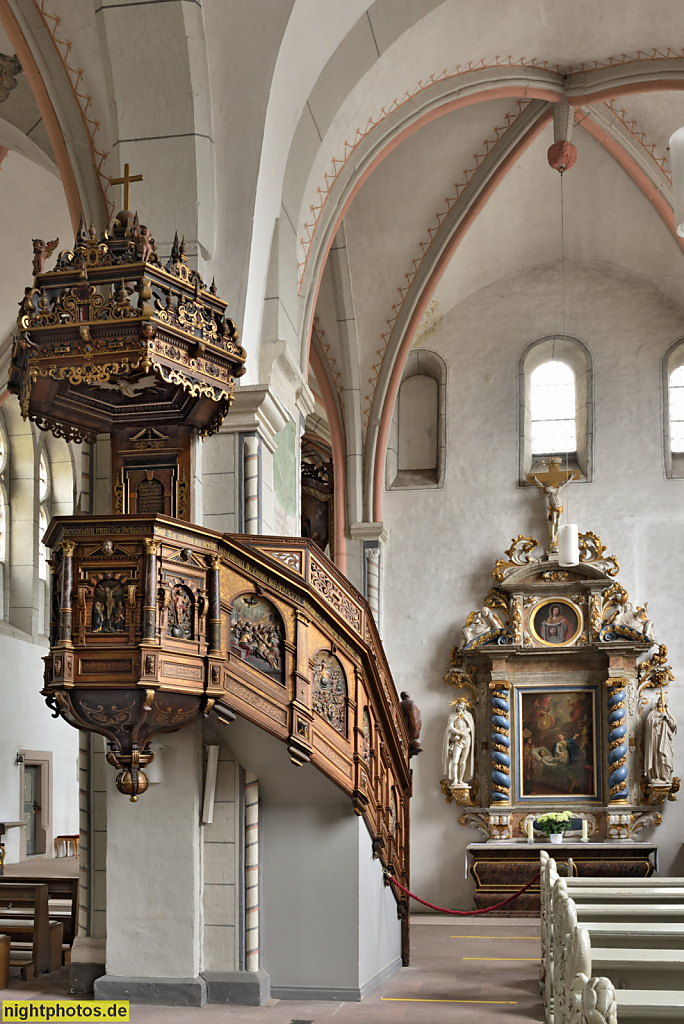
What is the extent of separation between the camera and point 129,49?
775 centimetres

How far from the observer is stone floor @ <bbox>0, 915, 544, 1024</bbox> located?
6.93m

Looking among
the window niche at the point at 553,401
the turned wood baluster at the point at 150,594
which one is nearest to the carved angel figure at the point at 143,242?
the turned wood baluster at the point at 150,594

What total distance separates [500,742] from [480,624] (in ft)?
→ 4.83

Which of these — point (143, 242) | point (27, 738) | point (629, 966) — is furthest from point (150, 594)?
point (27, 738)

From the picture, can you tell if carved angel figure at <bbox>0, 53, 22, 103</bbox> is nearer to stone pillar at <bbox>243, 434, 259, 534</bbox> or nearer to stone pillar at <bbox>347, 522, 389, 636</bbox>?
stone pillar at <bbox>243, 434, 259, 534</bbox>

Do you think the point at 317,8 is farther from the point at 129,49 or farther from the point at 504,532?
the point at 504,532

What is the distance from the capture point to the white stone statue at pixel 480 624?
46.0ft

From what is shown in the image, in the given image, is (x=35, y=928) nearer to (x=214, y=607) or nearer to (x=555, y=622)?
(x=214, y=607)

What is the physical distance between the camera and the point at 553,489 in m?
14.1

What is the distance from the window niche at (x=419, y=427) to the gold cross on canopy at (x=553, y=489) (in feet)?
4.64

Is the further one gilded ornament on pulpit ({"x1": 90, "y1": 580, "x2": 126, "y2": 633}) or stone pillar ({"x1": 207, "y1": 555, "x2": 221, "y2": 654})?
stone pillar ({"x1": 207, "y1": 555, "x2": 221, "y2": 654})

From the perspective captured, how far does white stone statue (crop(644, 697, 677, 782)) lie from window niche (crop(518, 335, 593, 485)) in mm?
3378

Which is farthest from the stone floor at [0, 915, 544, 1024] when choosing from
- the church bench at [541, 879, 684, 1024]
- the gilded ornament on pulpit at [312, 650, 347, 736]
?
the gilded ornament on pulpit at [312, 650, 347, 736]

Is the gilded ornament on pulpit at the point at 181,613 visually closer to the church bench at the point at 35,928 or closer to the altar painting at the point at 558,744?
the church bench at the point at 35,928
